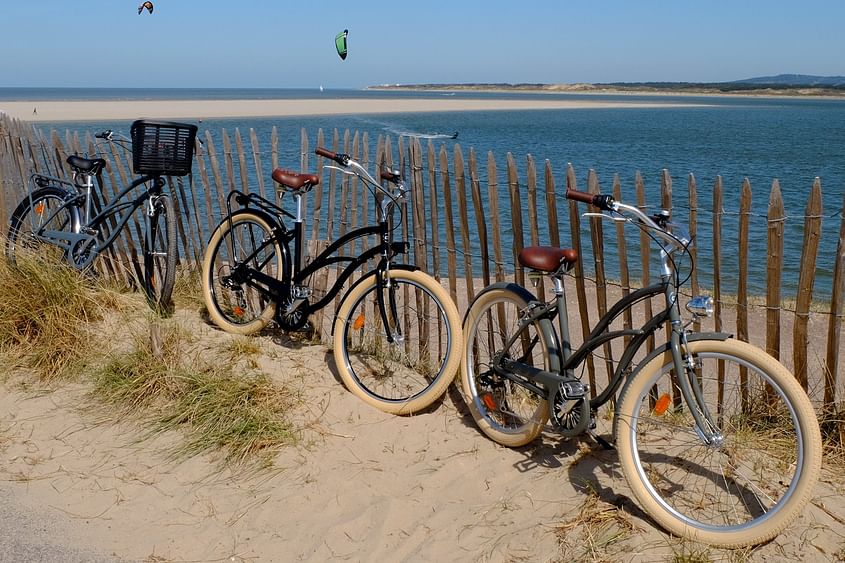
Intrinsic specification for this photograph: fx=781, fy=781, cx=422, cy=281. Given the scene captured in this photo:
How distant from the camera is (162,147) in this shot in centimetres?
583

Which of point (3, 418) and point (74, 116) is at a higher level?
point (74, 116)

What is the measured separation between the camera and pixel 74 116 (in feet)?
139

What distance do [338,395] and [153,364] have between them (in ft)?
3.72

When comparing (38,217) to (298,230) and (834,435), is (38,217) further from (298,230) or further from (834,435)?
(834,435)

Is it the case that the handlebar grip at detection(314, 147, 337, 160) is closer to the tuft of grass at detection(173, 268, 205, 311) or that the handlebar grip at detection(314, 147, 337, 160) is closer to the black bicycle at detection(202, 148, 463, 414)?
the black bicycle at detection(202, 148, 463, 414)

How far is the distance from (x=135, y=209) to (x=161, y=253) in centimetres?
Answer: 43

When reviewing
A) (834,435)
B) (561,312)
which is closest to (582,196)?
(561,312)

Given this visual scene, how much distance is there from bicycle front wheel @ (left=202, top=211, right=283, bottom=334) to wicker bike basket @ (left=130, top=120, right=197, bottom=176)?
608 millimetres

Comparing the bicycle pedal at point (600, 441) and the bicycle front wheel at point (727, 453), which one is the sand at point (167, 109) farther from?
the bicycle front wheel at point (727, 453)

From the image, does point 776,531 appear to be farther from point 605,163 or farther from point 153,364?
point 605,163

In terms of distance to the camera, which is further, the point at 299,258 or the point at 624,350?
the point at 299,258

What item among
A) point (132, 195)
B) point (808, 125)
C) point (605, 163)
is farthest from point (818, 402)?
point (808, 125)

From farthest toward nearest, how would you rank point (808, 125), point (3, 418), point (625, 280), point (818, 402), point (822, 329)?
point (808, 125) → point (822, 329) → point (3, 418) → point (625, 280) → point (818, 402)

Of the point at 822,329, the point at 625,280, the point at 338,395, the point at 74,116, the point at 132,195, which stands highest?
the point at 74,116
